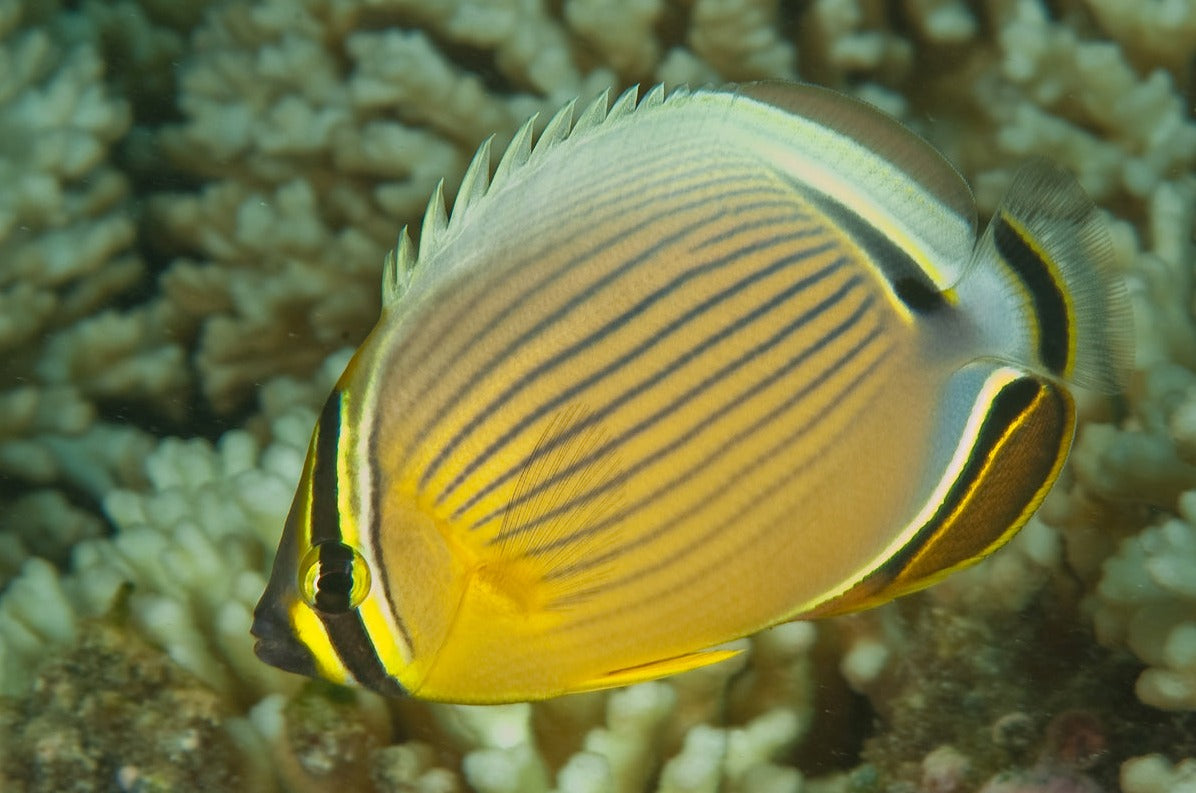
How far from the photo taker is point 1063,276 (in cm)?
142

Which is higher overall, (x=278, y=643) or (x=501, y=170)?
(x=501, y=170)

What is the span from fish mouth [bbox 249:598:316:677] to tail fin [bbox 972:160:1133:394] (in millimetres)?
1038

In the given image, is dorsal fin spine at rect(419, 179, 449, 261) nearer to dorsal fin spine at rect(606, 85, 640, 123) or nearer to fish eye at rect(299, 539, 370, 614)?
dorsal fin spine at rect(606, 85, 640, 123)

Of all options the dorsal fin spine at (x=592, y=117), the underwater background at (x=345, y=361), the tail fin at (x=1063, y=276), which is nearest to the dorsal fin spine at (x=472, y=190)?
the dorsal fin spine at (x=592, y=117)

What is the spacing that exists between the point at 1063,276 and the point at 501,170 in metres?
0.76

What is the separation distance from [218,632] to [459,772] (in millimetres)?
620

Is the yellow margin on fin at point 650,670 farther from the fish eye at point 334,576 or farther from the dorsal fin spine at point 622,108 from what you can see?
the dorsal fin spine at point 622,108

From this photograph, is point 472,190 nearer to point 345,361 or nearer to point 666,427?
point 666,427

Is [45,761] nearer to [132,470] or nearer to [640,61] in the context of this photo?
[132,470]

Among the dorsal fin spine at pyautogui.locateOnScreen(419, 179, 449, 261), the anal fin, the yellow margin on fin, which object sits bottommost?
the yellow margin on fin

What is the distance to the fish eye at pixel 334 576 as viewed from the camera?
1362 mm

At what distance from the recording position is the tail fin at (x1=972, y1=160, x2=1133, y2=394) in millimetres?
1410

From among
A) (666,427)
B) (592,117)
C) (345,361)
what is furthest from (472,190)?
(345,361)

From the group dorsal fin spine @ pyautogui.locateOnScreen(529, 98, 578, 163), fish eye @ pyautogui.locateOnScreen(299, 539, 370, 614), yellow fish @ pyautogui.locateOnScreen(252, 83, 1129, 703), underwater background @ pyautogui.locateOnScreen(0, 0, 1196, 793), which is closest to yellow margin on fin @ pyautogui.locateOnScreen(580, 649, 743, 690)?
yellow fish @ pyautogui.locateOnScreen(252, 83, 1129, 703)
